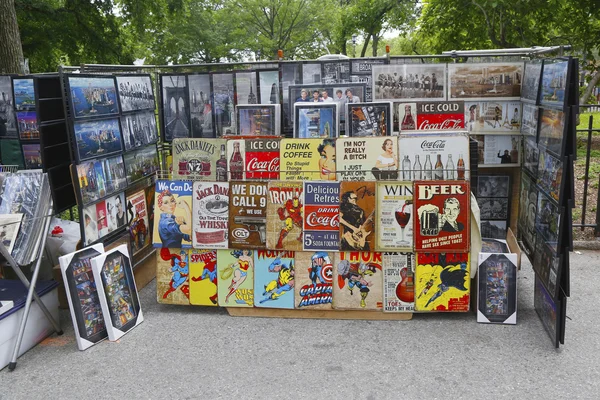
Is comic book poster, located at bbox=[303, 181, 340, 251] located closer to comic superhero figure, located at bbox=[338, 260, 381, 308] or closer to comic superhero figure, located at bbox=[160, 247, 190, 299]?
comic superhero figure, located at bbox=[338, 260, 381, 308]

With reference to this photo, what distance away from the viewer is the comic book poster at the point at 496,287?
4793 mm

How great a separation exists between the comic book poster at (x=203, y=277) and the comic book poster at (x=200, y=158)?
2.33 feet

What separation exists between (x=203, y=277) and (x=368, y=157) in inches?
72.5

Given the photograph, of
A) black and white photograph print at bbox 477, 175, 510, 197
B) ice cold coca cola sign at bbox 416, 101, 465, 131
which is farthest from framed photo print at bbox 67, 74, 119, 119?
black and white photograph print at bbox 477, 175, 510, 197

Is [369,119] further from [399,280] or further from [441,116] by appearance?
[399,280]

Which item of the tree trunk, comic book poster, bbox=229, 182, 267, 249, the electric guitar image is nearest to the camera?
the electric guitar image

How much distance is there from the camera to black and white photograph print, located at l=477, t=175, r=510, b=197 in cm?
662

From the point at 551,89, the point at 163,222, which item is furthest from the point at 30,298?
the point at 551,89

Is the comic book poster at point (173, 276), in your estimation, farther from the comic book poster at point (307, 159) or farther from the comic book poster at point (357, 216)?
the comic book poster at point (357, 216)

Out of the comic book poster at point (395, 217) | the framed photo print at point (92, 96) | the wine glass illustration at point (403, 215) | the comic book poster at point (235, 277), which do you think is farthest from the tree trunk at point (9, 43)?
the wine glass illustration at point (403, 215)

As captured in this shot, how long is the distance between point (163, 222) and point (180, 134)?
2022 mm

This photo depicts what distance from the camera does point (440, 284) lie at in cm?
484

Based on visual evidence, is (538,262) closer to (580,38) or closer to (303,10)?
(580,38)

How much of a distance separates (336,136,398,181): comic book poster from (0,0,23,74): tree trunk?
5.96 m
